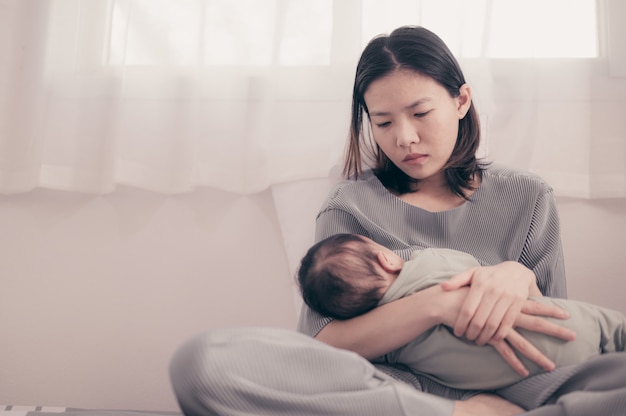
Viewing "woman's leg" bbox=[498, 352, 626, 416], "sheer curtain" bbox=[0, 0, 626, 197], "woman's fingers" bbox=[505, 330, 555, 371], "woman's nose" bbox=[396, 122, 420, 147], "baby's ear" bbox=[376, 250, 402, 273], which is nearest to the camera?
"woman's leg" bbox=[498, 352, 626, 416]

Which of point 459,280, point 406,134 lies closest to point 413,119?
point 406,134

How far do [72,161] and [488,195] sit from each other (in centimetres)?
98

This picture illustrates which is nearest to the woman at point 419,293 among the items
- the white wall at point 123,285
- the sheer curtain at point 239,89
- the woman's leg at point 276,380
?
the woman's leg at point 276,380

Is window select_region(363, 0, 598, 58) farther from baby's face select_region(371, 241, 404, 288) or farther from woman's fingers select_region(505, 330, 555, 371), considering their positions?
woman's fingers select_region(505, 330, 555, 371)

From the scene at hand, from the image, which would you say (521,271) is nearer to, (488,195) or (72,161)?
(488,195)

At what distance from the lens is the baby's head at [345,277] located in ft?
3.26

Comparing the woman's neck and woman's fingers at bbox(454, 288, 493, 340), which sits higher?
the woman's neck

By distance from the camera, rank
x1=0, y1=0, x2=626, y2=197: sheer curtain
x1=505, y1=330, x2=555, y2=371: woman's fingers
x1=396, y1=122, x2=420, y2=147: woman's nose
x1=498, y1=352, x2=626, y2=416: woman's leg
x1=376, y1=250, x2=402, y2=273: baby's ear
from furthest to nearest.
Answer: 1. x1=0, y1=0, x2=626, y2=197: sheer curtain
2. x1=396, y1=122, x2=420, y2=147: woman's nose
3. x1=376, y1=250, x2=402, y2=273: baby's ear
4. x1=505, y1=330, x2=555, y2=371: woman's fingers
5. x1=498, y1=352, x2=626, y2=416: woman's leg

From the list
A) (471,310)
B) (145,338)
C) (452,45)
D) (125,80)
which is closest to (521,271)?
(471,310)

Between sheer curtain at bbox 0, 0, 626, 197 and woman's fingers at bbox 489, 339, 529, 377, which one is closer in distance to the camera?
woman's fingers at bbox 489, 339, 529, 377

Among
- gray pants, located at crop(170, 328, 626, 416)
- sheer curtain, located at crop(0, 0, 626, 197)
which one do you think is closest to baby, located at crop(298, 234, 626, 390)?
gray pants, located at crop(170, 328, 626, 416)

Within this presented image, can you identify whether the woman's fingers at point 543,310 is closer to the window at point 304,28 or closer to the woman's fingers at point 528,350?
the woman's fingers at point 528,350

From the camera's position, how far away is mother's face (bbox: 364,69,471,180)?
1.20m

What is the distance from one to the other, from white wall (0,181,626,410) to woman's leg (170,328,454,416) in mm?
734
